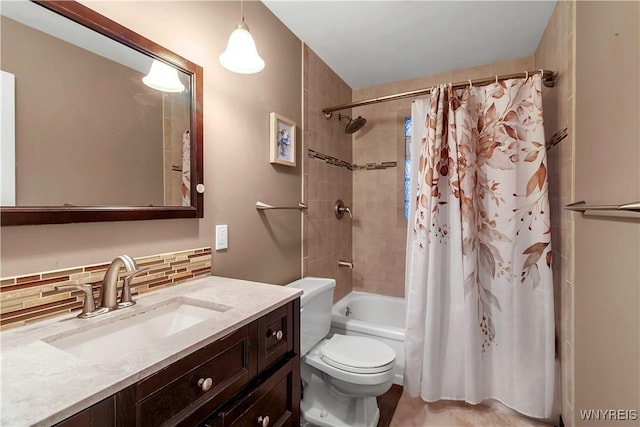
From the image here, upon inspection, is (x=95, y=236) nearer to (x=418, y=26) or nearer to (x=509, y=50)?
(x=418, y=26)

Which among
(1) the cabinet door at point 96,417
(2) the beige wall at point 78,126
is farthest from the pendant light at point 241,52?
(1) the cabinet door at point 96,417

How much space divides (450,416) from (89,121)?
229 cm

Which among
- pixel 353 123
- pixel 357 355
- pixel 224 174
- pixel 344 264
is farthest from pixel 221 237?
pixel 353 123

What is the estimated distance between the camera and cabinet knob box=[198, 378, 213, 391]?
73 cm

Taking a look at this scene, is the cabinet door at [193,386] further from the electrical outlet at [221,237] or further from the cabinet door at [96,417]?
the electrical outlet at [221,237]

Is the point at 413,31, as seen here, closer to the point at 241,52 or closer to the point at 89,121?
the point at 241,52

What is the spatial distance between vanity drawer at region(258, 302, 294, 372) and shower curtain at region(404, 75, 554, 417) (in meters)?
0.95

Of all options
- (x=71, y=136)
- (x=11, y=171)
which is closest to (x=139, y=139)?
(x=71, y=136)

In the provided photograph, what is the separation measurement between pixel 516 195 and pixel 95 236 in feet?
6.50

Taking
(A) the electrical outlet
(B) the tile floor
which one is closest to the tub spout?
(B) the tile floor

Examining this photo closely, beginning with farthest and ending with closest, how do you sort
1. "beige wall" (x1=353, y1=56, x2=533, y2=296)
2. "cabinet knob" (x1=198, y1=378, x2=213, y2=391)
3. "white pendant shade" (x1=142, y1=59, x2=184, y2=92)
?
"beige wall" (x1=353, y1=56, x2=533, y2=296) → "white pendant shade" (x1=142, y1=59, x2=184, y2=92) → "cabinet knob" (x1=198, y1=378, x2=213, y2=391)

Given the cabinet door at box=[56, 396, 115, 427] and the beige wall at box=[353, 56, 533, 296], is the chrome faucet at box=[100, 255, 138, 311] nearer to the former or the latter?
the cabinet door at box=[56, 396, 115, 427]

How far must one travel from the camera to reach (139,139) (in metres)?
1.06

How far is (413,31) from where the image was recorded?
1883 millimetres
